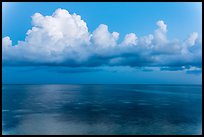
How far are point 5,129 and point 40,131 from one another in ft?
6.23

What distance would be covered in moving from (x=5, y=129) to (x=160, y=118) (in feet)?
30.6

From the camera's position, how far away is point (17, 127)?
45.9ft

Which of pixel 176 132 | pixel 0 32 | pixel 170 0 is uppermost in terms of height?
pixel 170 0

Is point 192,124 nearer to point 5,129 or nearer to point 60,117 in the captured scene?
point 60,117

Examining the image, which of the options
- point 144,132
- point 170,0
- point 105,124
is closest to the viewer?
point 170,0

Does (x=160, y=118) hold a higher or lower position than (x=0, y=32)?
lower

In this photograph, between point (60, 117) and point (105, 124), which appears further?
point (60, 117)

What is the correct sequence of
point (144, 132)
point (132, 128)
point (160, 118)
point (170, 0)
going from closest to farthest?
point (170, 0), point (144, 132), point (132, 128), point (160, 118)

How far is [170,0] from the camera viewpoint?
4.74 m

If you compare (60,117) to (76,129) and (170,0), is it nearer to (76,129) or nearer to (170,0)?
(76,129)

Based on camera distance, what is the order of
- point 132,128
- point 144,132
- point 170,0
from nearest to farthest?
point 170,0 < point 144,132 < point 132,128

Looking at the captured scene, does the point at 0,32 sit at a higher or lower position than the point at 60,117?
higher

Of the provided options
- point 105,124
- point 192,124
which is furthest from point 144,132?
point 192,124

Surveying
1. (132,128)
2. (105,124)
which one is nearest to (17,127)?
(105,124)
